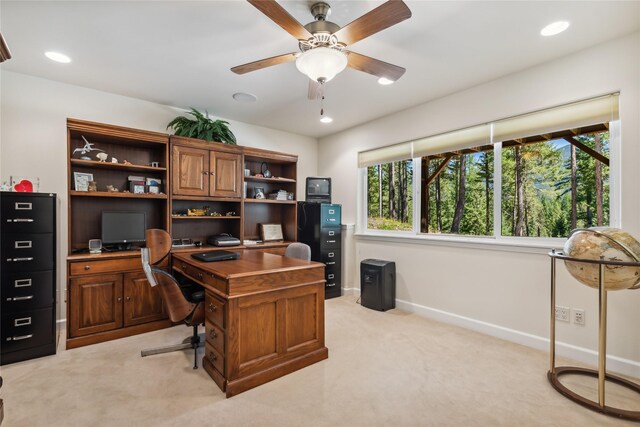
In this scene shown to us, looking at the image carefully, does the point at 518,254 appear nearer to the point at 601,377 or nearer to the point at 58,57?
the point at 601,377

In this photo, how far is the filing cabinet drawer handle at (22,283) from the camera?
2.45m

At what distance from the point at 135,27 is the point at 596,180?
12.8 ft

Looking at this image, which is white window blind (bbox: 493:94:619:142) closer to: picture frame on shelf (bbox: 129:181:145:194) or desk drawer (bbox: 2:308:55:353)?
picture frame on shelf (bbox: 129:181:145:194)

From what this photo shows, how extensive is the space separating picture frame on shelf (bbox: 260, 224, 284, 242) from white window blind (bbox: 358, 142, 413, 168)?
62.3 inches

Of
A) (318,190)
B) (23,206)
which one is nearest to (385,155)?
(318,190)

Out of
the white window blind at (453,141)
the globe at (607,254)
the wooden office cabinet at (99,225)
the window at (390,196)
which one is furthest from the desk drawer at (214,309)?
the white window blind at (453,141)

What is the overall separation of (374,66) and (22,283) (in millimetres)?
3266

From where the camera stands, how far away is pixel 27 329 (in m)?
2.49

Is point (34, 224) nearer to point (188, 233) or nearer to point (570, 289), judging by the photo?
point (188, 233)

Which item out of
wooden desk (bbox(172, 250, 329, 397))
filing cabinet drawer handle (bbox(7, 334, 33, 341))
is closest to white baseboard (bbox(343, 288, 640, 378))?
wooden desk (bbox(172, 250, 329, 397))

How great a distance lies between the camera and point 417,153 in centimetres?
382

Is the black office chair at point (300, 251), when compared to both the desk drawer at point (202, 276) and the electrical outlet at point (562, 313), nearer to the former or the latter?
the desk drawer at point (202, 276)

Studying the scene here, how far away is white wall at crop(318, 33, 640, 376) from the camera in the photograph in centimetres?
229

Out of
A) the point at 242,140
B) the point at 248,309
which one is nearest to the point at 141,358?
the point at 248,309
